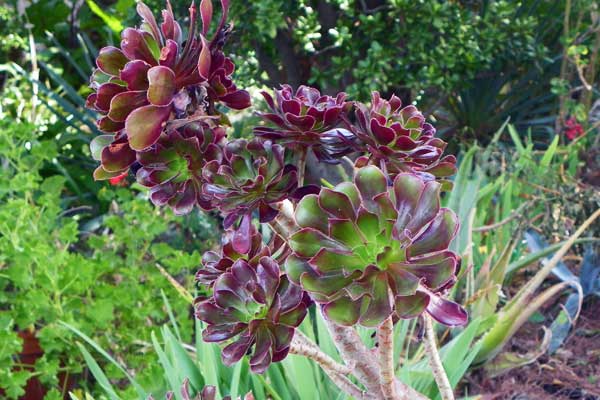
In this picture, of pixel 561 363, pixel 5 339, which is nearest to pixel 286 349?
pixel 5 339

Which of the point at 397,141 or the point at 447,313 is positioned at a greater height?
the point at 397,141

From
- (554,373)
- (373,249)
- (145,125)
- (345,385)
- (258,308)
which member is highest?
(145,125)

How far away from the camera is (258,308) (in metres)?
0.87

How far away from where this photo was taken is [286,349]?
2.85 ft

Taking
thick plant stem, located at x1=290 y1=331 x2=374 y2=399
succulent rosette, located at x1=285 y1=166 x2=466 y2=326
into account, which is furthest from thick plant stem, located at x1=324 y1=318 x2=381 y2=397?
succulent rosette, located at x1=285 y1=166 x2=466 y2=326

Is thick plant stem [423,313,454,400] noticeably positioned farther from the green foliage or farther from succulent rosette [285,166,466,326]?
the green foliage

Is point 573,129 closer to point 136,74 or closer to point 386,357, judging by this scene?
point 386,357

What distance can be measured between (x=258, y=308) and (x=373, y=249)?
7.2 inches

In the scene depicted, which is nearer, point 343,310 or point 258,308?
point 343,310

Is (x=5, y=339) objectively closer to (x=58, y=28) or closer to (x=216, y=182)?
(x=216, y=182)

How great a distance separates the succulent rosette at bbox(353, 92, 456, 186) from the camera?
0.86 meters

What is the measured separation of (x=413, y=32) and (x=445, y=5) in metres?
0.19

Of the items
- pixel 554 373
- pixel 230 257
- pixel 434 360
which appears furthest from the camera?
pixel 554 373

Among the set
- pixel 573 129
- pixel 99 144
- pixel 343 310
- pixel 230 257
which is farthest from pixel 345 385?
pixel 573 129
